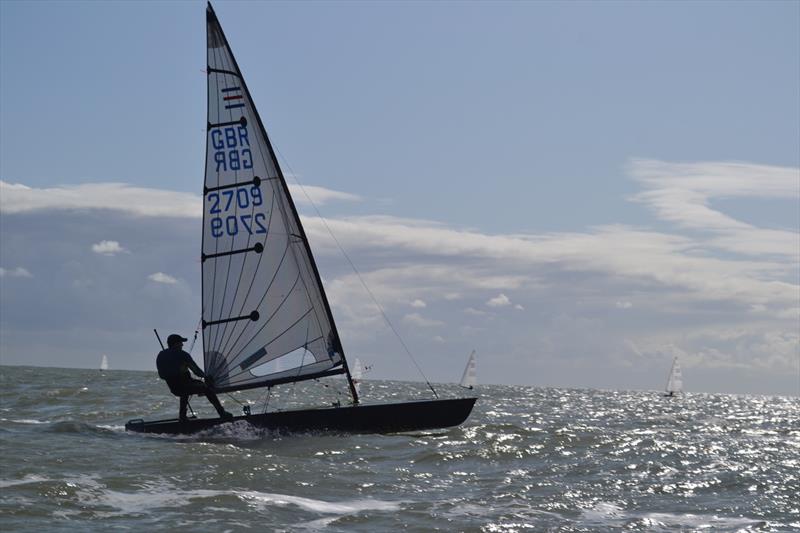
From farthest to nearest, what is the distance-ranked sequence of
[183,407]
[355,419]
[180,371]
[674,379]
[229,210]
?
[674,379] → [229,210] → [183,407] → [180,371] → [355,419]

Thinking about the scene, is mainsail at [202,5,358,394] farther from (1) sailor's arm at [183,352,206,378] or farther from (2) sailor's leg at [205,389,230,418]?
(1) sailor's arm at [183,352,206,378]

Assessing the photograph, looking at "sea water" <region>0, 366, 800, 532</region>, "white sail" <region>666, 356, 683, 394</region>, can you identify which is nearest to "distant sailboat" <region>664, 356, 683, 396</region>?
"white sail" <region>666, 356, 683, 394</region>

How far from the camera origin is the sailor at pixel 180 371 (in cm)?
2039

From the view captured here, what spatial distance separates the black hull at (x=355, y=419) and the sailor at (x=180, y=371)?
0.36 m

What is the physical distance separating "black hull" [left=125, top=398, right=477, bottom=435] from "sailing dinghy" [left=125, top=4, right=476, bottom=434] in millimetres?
1274

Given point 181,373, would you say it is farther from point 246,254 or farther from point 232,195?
point 232,195

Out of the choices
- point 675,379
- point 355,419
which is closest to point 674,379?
point 675,379

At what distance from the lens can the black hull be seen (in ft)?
65.8

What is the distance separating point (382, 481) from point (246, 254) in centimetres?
724

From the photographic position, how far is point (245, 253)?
21438mm

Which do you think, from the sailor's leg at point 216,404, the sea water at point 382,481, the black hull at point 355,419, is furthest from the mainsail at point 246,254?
the sea water at point 382,481

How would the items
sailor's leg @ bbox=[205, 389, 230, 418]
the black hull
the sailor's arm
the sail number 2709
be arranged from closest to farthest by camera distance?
the black hull < sailor's leg @ bbox=[205, 389, 230, 418] < the sailor's arm < the sail number 2709

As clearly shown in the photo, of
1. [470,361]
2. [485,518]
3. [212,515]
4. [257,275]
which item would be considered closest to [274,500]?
[212,515]

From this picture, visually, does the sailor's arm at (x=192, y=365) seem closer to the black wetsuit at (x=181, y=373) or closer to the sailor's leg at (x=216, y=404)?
the black wetsuit at (x=181, y=373)
